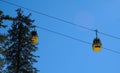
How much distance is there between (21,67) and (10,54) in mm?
1662

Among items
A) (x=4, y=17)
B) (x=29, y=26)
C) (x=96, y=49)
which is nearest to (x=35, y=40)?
(x=96, y=49)

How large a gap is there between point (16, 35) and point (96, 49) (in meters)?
13.9

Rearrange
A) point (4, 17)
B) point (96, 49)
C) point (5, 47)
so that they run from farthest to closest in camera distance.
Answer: point (5, 47)
point (4, 17)
point (96, 49)

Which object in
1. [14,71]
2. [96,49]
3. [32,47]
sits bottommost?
[96,49]

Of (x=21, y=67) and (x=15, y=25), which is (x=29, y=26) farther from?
(x=21, y=67)

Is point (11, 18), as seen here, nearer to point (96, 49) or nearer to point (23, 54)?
point (23, 54)

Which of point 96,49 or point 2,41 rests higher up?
point 2,41

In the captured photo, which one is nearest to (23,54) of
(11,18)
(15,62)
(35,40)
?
(15,62)

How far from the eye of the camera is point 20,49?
119 feet

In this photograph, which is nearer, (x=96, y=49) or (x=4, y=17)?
(x=96, y=49)

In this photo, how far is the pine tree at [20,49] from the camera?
35.9 m

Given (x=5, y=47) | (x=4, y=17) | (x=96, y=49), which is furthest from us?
(x=5, y=47)

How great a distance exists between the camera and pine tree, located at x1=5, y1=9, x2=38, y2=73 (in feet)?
118

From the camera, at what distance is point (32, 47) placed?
36938 mm
